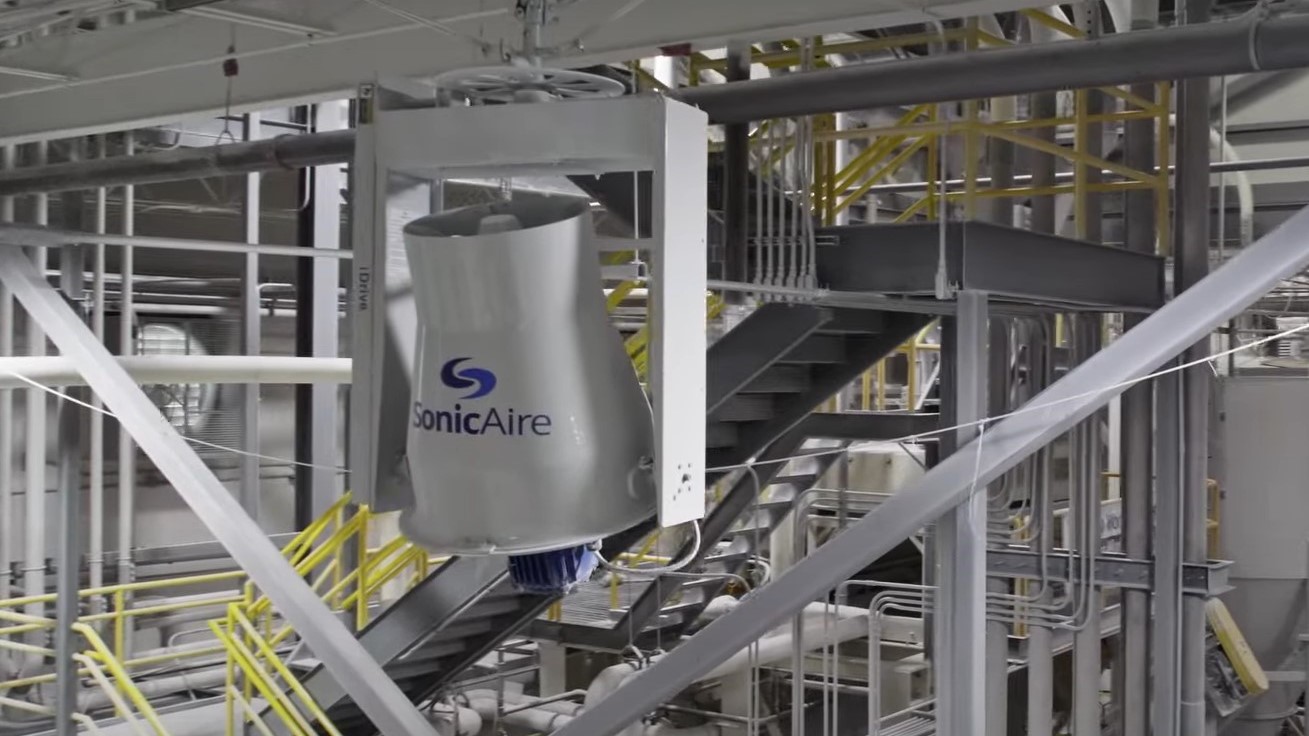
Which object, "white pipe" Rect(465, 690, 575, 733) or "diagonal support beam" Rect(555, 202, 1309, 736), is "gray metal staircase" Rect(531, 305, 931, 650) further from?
"white pipe" Rect(465, 690, 575, 733)

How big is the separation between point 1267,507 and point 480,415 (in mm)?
6885

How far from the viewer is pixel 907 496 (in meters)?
4.34

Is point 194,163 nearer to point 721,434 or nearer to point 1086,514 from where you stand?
point 721,434

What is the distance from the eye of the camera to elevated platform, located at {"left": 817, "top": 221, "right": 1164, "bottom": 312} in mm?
4871

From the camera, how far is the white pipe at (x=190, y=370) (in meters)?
5.88

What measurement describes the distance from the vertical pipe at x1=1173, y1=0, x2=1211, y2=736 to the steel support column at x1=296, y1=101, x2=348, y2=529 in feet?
16.9

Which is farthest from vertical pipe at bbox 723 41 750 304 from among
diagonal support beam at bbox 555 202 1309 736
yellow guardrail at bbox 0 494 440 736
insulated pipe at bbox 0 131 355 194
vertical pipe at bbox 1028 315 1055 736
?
vertical pipe at bbox 1028 315 1055 736

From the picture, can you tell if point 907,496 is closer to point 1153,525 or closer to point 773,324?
point 773,324

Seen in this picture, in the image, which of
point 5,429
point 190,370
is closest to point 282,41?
point 190,370

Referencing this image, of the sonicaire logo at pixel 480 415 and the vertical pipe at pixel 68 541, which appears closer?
the sonicaire logo at pixel 480 415

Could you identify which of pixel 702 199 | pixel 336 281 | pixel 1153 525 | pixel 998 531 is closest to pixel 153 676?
pixel 336 281

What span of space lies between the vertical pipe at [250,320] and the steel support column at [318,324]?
0.28 m

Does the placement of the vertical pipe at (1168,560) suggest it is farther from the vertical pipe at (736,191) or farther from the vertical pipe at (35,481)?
the vertical pipe at (35,481)

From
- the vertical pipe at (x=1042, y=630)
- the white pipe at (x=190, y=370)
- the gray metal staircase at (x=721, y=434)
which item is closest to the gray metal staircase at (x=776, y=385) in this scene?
the gray metal staircase at (x=721, y=434)
